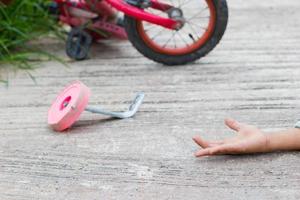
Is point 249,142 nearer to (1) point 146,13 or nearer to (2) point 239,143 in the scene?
(2) point 239,143

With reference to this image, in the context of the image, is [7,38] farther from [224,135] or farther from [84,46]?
[224,135]

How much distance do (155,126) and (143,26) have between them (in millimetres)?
903

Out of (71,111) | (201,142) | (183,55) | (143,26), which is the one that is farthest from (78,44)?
(201,142)

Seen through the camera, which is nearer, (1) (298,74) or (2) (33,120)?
(2) (33,120)

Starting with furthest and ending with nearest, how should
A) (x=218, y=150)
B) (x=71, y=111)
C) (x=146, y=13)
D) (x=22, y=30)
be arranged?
(x=22, y=30) → (x=146, y=13) → (x=71, y=111) → (x=218, y=150)

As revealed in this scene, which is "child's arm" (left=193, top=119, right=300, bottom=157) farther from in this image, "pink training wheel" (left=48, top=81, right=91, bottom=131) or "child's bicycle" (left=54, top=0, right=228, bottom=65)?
"child's bicycle" (left=54, top=0, right=228, bottom=65)

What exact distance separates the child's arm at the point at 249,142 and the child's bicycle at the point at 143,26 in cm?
98

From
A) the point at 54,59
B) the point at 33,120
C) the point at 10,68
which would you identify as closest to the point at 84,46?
the point at 54,59

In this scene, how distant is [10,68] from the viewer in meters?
3.11

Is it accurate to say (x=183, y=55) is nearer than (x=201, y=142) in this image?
No

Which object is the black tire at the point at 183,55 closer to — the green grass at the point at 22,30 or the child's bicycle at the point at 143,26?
the child's bicycle at the point at 143,26

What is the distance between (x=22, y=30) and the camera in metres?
3.36

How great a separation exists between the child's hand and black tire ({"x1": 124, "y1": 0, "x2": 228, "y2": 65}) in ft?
3.23

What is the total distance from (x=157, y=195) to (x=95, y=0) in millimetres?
1537
